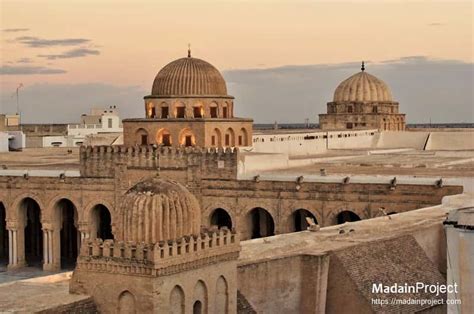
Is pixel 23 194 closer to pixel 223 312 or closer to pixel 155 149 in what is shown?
pixel 155 149

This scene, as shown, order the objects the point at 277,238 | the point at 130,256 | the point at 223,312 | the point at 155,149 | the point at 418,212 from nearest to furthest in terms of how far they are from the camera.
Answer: the point at 130,256 → the point at 223,312 → the point at 277,238 → the point at 418,212 → the point at 155,149

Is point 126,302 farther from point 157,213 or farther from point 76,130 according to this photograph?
point 76,130

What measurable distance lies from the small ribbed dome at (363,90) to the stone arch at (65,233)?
3176cm

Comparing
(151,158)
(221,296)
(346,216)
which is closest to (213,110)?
(151,158)

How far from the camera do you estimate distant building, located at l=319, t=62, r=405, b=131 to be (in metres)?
68.4

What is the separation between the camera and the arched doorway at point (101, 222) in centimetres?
3922

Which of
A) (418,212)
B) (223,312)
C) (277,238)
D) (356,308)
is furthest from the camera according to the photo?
(418,212)

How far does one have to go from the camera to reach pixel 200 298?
60.4 ft

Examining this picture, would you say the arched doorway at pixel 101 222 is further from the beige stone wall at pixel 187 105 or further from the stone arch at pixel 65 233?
the beige stone wall at pixel 187 105

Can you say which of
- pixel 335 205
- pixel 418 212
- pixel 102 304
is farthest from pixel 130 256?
pixel 335 205

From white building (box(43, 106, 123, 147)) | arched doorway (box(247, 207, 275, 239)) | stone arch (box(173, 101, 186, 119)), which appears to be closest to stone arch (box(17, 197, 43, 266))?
stone arch (box(173, 101, 186, 119))

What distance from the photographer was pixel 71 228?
137 ft

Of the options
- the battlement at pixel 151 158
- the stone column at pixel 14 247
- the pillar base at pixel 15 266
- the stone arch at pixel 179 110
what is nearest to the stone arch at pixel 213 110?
the stone arch at pixel 179 110

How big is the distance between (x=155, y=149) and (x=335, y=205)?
789 cm
